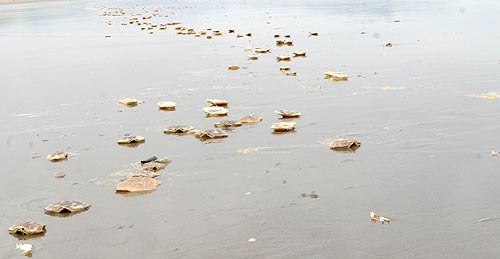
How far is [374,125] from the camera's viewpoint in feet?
31.3

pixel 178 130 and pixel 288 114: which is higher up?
pixel 288 114

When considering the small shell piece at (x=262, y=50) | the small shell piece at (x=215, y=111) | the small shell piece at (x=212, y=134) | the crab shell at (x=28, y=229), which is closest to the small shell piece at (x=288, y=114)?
the small shell piece at (x=215, y=111)

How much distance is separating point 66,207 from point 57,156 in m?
2.18

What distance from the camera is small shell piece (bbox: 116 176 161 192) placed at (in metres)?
7.24

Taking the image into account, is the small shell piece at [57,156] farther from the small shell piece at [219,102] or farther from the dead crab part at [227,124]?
the small shell piece at [219,102]

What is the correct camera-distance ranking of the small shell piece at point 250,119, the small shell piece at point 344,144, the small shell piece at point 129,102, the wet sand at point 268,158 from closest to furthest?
the wet sand at point 268,158
the small shell piece at point 344,144
the small shell piece at point 250,119
the small shell piece at point 129,102

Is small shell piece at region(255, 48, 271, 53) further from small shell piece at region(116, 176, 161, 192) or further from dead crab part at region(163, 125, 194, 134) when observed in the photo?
small shell piece at region(116, 176, 161, 192)

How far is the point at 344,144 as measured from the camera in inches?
334

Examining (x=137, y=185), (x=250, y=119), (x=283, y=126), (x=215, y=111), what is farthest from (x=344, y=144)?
(x=215, y=111)

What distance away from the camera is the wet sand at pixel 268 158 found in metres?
5.75

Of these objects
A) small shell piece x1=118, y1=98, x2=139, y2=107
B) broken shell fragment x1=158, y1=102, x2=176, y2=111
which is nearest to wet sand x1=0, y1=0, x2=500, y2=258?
small shell piece x1=118, y1=98, x2=139, y2=107

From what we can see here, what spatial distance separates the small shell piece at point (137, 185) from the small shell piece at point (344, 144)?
2489mm

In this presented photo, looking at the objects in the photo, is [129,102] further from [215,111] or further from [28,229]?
[28,229]

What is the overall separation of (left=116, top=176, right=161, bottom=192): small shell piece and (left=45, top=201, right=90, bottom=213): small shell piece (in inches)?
21.0
